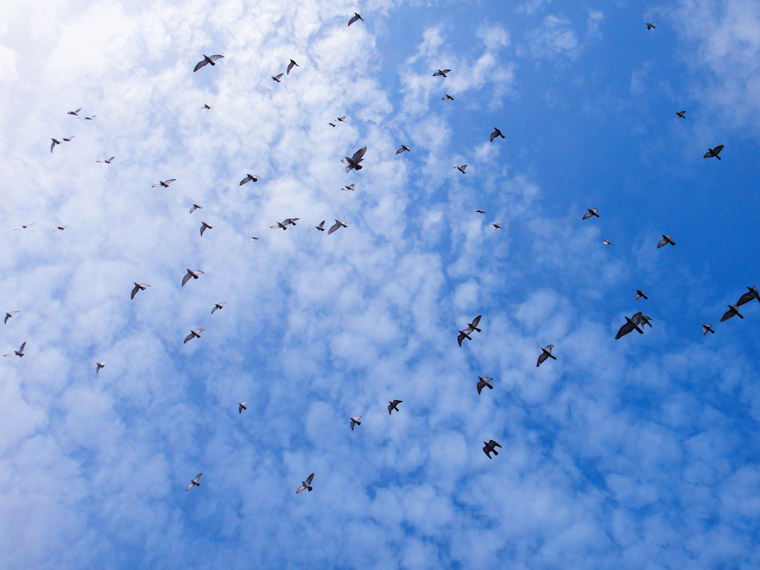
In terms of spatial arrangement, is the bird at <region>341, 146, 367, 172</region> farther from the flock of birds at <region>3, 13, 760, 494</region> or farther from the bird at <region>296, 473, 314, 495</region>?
the bird at <region>296, 473, 314, 495</region>

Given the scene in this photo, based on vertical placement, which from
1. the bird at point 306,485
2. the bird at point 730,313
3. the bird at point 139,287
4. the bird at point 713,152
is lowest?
the bird at point 306,485

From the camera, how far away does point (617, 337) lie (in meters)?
35.0

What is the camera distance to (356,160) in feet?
117

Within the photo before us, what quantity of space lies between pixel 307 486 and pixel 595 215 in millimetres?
36460

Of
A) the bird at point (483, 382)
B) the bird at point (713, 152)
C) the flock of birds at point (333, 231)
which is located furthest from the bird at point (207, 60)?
the bird at point (713, 152)

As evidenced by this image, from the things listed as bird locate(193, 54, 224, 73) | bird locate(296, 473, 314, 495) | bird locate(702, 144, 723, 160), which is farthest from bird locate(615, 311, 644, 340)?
bird locate(193, 54, 224, 73)

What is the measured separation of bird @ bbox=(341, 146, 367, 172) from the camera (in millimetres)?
35281

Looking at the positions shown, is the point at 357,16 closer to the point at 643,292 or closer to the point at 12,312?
the point at 643,292

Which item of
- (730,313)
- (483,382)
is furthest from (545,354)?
(730,313)

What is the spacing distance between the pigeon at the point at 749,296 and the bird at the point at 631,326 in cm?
716

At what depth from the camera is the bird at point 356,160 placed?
35.3 metres

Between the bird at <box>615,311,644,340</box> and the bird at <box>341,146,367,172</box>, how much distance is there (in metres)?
22.9

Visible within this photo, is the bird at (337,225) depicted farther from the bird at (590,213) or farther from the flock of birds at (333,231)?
Result: the bird at (590,213)

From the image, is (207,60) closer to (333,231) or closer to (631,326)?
(333,231)
